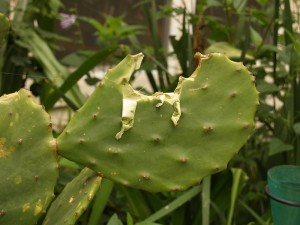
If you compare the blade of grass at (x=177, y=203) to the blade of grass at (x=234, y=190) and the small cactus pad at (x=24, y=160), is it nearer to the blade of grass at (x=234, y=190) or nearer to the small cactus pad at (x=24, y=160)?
the blade of grass at (x=234, y=190)

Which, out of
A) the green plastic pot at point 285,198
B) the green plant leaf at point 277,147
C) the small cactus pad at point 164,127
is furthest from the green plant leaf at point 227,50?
the small cactus pad at point 164,127

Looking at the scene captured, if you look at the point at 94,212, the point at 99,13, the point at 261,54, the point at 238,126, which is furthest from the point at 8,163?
the point at 99,13

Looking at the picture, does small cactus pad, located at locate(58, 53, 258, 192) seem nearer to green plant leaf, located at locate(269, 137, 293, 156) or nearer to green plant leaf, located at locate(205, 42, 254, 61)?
green plant leaf, located at locate(269, 137, 293, 156)

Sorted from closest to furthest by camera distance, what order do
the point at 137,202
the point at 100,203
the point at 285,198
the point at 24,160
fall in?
the point at 24,160, the point at 285,198, the point at 100,203, the point at 137,202

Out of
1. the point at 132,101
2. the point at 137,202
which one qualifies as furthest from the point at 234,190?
the point at 132,101

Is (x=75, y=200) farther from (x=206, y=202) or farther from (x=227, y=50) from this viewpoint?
(x=227, y=50)
